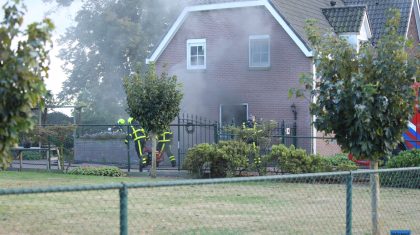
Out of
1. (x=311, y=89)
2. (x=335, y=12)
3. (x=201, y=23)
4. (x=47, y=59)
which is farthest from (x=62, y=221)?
(x=335, y=12)

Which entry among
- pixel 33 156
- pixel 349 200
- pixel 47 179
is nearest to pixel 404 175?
pixel 47 179

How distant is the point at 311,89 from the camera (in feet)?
30.1

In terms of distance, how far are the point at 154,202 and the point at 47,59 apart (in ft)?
22.2

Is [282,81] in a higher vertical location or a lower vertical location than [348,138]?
higher

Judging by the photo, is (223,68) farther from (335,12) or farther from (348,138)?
(348,138)

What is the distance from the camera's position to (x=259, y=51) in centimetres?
2562

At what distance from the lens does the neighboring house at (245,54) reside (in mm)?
24703

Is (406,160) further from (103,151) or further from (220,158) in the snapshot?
(103,151)

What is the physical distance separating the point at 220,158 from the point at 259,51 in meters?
8.24

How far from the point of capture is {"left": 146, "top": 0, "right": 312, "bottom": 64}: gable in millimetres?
24281

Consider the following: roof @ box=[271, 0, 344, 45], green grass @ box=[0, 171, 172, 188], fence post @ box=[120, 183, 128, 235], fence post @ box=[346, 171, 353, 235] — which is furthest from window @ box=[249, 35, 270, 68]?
fence post @ box=[120, 183, 128, 235]

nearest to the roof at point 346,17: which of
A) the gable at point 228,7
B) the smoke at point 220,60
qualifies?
the gable at point 228,7

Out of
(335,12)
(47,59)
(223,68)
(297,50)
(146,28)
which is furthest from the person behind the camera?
(146,28)

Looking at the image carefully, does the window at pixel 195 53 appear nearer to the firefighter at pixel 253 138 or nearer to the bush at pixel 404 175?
the firefighter at pixel 253 138
